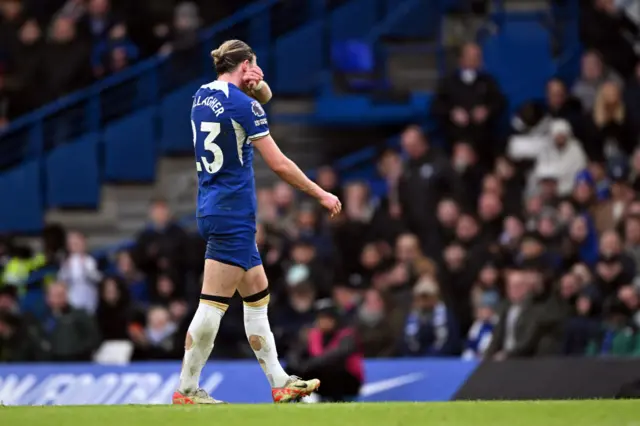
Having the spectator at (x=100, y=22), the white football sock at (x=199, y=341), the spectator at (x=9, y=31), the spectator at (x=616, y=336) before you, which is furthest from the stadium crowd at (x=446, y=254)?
the white football sock at (x=199, y=341)

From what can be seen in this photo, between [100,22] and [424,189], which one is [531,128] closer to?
[424,189]

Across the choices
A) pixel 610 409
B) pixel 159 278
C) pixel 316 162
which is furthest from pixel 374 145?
pixel 610 409

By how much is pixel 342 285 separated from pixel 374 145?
209 inches

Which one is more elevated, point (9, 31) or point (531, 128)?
point (9, 31)

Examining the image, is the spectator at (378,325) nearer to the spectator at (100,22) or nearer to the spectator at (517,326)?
the spectator at (517,326)

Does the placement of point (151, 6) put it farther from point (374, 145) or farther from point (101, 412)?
point (101, 412)

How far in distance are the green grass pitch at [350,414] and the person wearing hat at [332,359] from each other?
5032 millimetres

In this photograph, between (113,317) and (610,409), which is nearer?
(610,409)

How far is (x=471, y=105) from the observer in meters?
19.9

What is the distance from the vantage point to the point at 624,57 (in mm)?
20766

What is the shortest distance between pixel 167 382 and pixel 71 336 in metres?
2.63

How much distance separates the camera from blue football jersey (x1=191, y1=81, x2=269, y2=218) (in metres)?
9.86

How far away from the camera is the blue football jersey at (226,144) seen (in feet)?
32.3

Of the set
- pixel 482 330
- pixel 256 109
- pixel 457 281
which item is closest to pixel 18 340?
pixel 457 281
